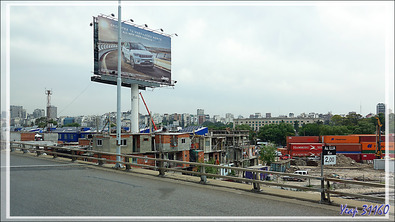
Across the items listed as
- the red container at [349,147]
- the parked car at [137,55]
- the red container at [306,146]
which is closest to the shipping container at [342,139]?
the red container at [349,147]

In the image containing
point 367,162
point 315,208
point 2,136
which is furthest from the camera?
point 367,162

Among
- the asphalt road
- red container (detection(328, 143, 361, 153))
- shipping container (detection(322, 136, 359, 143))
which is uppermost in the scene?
the asphalt road

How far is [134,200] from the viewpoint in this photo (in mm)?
8594

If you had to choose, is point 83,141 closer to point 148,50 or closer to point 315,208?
point 148,50

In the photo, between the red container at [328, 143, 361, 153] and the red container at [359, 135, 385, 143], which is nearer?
the red container at [359, 135, 385, 143]

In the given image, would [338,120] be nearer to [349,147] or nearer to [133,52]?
[349,147]

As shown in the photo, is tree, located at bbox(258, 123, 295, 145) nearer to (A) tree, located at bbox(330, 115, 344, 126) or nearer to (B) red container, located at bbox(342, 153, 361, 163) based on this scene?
(A) tree, located at bbox(330, 115, 344, 126)

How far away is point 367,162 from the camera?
66.7 m

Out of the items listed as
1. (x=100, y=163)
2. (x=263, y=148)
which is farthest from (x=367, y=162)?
(x=100, y=163)

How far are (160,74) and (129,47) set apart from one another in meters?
6.12

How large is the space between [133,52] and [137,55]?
2.18 ft

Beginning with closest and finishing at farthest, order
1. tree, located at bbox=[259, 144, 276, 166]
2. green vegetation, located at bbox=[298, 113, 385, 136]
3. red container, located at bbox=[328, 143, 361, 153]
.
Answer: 1. tree, located at bbox=[259, 144, 276, 166]
2. red container, located at bbox=[328, 143, 361, 153]
3. green vegetation, located at bbox=[298, 113, 385, 136]

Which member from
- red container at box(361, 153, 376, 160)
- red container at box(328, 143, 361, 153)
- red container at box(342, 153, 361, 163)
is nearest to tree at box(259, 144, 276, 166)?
red container at box(328, 143, 361, 153)

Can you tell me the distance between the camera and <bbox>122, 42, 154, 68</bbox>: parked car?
3951cm
